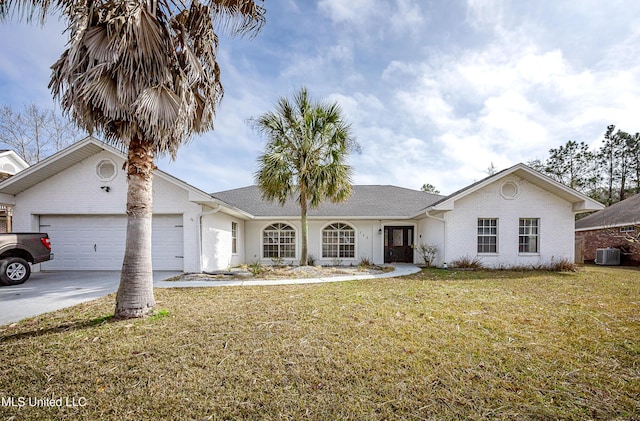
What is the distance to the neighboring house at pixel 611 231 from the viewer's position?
16219mm

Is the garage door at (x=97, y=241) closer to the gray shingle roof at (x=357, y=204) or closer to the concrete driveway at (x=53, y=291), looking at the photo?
the concrete driveway at (x=53, y=291)

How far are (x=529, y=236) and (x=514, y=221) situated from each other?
43.7 inches

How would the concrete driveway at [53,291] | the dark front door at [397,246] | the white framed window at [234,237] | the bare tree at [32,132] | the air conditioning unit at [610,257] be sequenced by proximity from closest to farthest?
the concrete driveway at [53,291]
the white framed window at [234,237]
the dark front door at [397,246]
the air conditioning unit at [610,257]
the bare tree at [32,132]

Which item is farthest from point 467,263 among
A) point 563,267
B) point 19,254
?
point 19,254

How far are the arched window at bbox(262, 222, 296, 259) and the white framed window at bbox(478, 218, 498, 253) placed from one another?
30.0 feet

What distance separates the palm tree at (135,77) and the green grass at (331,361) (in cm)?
136

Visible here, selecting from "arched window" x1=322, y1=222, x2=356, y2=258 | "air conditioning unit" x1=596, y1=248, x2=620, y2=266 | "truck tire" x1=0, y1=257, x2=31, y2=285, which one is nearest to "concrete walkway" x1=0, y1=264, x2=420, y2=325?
"truck tire" x1=0, y1=257, x2=31, y2=285

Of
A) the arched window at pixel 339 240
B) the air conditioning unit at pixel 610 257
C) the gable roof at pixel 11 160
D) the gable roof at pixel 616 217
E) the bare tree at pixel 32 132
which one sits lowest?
the air conditioning unit at pixel 610 257

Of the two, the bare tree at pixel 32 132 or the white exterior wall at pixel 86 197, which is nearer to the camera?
the white exterior wall at pixel 86 197

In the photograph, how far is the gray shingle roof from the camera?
14781 mm

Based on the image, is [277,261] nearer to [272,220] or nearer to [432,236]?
[272,220]

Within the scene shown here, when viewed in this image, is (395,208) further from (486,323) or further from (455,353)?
(455,353)

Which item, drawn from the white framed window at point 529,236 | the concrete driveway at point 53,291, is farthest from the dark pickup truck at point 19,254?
the white framed window at point 529,236

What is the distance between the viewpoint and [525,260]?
12.8 metres
